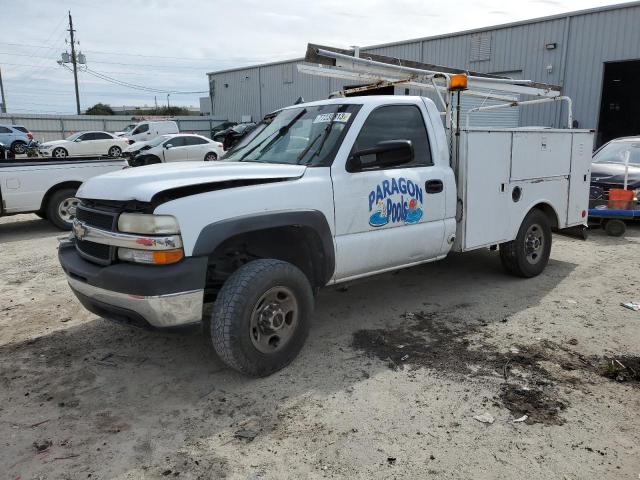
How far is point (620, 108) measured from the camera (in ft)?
84.4

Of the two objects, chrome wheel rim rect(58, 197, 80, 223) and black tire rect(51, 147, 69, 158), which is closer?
chrome wheel rim rect(58, 197, 80, 223)

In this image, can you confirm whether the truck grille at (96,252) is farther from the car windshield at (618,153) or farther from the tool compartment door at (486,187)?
the car windshield at (618,153)

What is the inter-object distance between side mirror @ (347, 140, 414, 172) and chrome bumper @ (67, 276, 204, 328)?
62.8 inches

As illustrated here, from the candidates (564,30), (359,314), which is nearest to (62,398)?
(359,314)

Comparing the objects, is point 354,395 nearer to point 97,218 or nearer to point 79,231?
point 97,218

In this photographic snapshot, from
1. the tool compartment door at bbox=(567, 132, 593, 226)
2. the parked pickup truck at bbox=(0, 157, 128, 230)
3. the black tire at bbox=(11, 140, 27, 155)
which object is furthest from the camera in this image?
the black tire at bbox=(11, 140, 27, 155)

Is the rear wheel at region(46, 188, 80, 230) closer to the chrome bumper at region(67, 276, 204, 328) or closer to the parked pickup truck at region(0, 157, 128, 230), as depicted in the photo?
the parked pickup truck at region(0, 157, 128, 230)

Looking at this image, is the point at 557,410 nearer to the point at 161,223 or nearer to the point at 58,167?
the point at 161,223

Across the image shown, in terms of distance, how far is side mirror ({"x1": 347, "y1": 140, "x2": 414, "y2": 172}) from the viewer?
13.3ft

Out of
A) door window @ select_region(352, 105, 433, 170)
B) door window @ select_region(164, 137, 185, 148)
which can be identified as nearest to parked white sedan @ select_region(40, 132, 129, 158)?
door window @ select_region(164, 137, 185, 148)

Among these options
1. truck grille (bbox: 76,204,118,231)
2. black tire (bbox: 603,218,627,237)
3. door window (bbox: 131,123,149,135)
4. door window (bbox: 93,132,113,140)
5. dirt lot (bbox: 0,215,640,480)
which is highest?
door window (bbox: 131,123,149,135)

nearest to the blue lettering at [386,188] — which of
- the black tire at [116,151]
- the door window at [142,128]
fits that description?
the black tire at [116,151]

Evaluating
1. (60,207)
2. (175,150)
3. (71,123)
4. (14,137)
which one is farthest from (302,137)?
(71,123)

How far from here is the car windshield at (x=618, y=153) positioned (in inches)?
389
